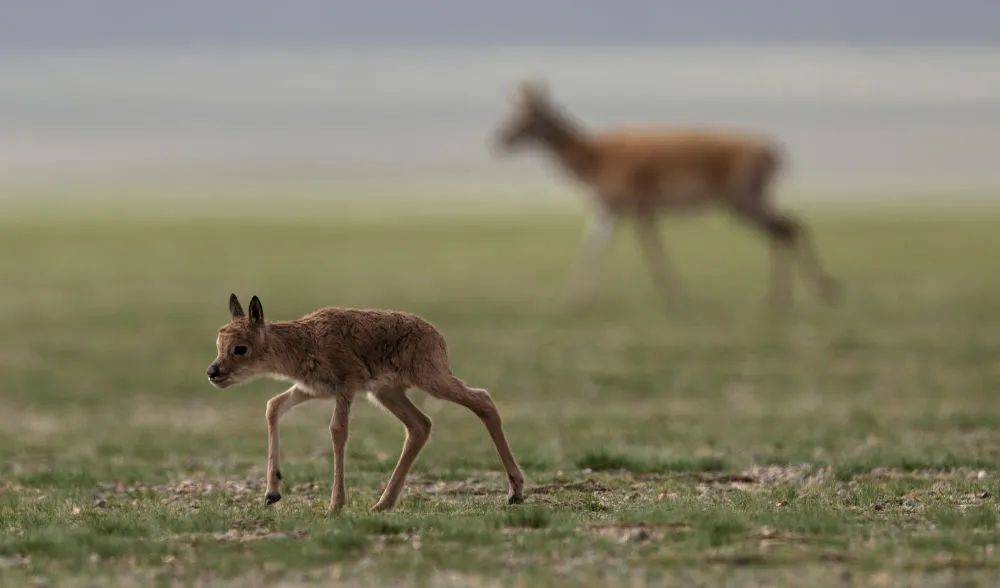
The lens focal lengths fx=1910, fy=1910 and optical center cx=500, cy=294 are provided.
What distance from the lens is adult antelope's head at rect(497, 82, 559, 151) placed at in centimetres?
3700

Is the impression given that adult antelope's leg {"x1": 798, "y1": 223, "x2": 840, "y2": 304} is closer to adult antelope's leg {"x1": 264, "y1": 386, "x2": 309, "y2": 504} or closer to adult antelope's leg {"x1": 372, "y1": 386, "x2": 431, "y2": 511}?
adult antelope's leg {"x1": 372, "y1": 386, "x2": 431, "y2": 511}

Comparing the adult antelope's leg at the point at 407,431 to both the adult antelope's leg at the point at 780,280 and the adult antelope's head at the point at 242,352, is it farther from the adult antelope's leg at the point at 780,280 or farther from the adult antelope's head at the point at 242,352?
the adult antelope's leg at the point at 780,280

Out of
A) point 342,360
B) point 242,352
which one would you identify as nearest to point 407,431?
point 342,360

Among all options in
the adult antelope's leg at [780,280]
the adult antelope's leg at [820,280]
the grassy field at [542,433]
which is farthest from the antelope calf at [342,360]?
the adult antelope's leg at [820,280]

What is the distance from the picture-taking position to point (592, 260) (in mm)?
46438

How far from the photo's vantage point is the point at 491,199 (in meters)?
112

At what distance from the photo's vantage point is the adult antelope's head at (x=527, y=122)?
37.0 m

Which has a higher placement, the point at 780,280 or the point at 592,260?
the point at 592,260

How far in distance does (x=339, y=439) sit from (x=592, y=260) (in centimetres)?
3455

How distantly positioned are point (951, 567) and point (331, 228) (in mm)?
60364

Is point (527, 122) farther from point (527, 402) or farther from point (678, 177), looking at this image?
point (527, 402)

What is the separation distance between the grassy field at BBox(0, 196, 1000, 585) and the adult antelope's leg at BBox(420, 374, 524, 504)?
182 mm

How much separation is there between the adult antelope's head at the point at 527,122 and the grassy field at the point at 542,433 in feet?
10.3

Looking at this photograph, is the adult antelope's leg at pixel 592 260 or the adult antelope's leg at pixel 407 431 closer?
the adult antelope's leg at pixel 407 431
